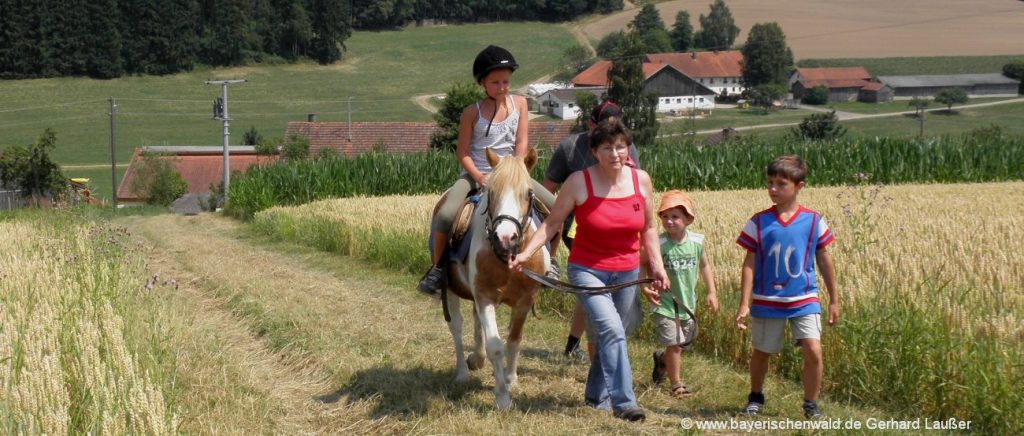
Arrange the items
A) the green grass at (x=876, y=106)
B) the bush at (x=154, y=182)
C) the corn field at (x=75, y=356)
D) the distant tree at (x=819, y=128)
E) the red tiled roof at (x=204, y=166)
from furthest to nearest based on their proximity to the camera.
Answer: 1. the green grass at (x=876, y=106)
2. the red tiled roof at (x=204, y=166)
3. the bush at (x=154, y=182)
4. the distant tree at (x=819, y=128)
5. the corn field at (x=75, y=356)

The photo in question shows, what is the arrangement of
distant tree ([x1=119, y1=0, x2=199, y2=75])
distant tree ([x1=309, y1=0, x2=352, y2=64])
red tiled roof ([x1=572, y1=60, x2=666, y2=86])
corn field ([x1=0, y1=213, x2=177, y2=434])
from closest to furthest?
corn field ([x1=0, y1=213, x2=177, y2=434]), red tiled roof ([x1=572, y1=60, x2=666, y2=86]), distant tree ([x1=119, y1=0, x2=199, y2=75]), distant tree ([x1=309, y1=0, x2=352, y2=64])

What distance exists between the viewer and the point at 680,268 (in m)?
6.98

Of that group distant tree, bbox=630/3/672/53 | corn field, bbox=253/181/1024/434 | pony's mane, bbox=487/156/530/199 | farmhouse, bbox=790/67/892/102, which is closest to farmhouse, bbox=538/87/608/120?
farmhouse, bbox=790/67/892/102

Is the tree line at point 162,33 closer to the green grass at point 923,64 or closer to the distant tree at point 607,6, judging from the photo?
the distant tree at point 607,6

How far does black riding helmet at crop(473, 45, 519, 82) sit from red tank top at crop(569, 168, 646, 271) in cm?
123

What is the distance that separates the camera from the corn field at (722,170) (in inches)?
1148

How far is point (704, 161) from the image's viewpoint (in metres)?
29.9

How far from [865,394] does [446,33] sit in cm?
12455

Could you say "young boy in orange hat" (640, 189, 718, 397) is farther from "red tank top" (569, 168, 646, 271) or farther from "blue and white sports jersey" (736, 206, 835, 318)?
"blue and white sports jersey" (736, 206, 835, 318)

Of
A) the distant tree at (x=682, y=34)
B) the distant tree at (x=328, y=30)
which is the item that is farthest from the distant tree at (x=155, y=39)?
the distant tree at (x=682, y=34)

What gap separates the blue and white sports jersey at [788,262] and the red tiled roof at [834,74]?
96642 mm

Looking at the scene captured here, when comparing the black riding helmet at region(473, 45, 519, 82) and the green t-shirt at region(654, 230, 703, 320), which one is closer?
the green t-shirt at region(654, 230, 703, 320)

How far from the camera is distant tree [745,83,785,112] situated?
96875 mm

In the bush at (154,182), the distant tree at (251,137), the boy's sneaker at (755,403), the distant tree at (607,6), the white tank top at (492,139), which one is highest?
the distant tree at (607,6)
